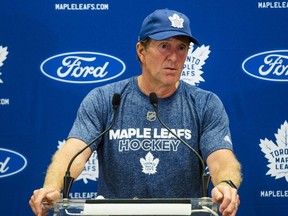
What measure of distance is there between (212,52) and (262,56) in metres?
0.25

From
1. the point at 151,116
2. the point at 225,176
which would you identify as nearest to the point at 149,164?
the point at 151,116

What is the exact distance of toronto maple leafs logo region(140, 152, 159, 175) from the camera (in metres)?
2.34

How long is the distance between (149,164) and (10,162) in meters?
1.04

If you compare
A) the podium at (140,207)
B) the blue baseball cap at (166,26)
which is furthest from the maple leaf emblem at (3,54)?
the podium at (140,207)

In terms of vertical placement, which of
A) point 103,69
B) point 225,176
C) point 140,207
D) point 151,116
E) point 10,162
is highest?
point 103,69

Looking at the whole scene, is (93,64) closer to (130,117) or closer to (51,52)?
(51,52)

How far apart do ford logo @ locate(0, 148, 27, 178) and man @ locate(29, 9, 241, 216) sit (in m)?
0.79

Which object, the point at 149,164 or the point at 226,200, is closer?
the point at 226,200

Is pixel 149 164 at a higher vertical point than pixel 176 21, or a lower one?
lower

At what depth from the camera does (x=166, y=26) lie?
94.4 inches

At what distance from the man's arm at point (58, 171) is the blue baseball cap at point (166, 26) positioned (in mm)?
498

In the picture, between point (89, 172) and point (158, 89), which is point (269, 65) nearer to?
point (158, 89)

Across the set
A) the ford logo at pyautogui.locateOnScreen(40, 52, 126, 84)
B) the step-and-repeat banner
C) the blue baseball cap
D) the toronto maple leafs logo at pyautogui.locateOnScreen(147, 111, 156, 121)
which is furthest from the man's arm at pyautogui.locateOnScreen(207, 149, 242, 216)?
the ford logo at pyautogui.locateOnScreen(40, 52, 126, 84)

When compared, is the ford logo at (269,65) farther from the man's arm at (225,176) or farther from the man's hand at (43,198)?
the man's hand at (43,198)
